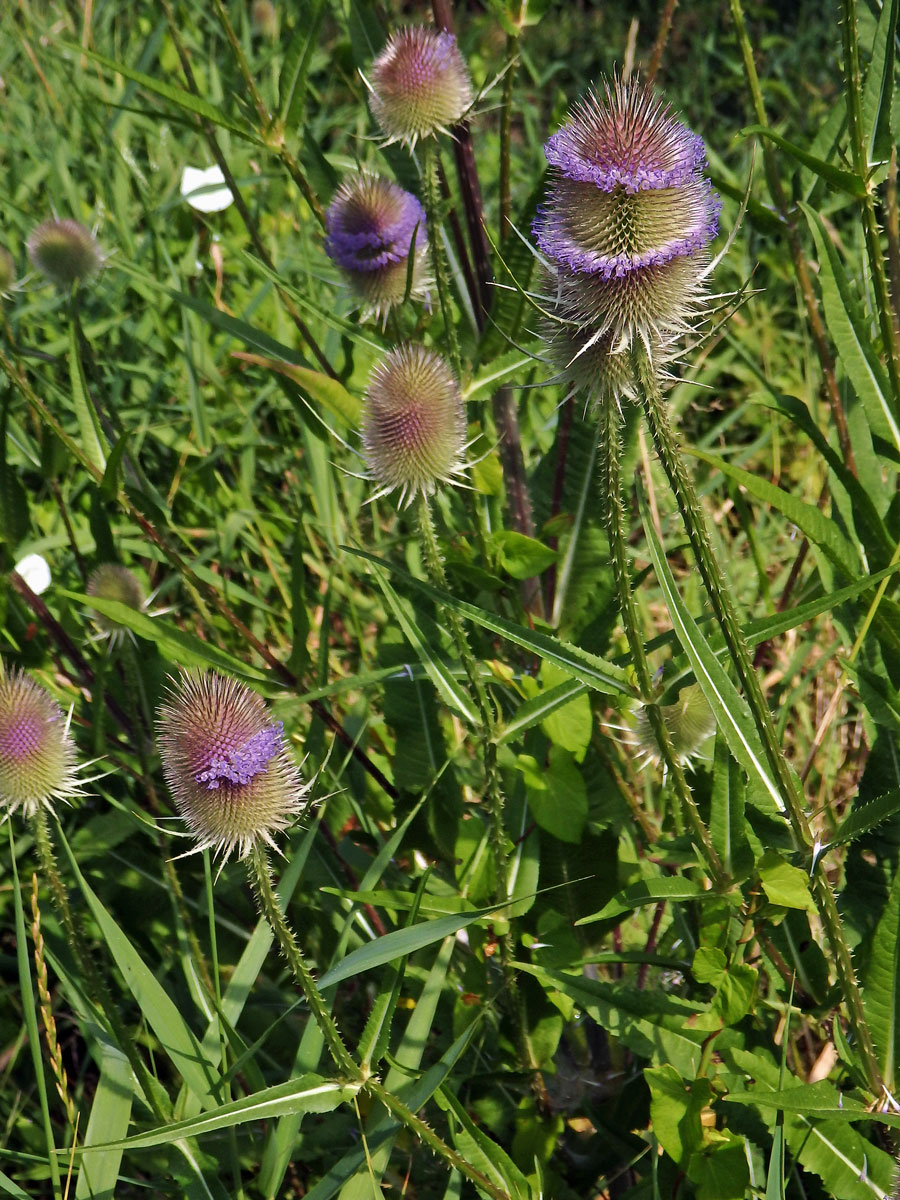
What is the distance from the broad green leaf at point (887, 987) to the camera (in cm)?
170

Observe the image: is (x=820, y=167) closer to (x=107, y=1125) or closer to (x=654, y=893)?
(x=654, y=893)

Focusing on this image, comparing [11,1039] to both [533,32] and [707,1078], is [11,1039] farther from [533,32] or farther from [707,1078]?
[533,32]

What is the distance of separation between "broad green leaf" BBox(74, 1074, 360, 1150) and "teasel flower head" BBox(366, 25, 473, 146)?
5.47 feet

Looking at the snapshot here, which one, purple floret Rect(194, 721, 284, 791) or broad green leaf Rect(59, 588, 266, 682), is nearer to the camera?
purple floret Rect(194, 721, 284, 791)

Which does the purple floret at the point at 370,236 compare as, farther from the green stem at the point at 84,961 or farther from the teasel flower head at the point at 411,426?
the green stem at the point at 84,961

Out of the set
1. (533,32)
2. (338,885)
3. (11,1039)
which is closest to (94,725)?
(338,885)

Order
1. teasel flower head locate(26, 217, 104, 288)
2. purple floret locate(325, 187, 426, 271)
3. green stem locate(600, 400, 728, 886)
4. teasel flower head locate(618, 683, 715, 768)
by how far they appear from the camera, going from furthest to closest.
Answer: teasel flower head locate(26, 217, 104, 288), purple floret locate(325, 187, 426, 271), teasel flower head locate(618, 683, 715, 768), green stem locate(600, 400, 728, 886)

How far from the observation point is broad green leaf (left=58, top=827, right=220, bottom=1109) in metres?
1.78

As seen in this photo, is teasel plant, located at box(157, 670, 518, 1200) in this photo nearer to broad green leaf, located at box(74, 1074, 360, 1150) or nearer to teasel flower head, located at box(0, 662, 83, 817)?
broad green leaf, located at box(74, 1074, 360, 1150)

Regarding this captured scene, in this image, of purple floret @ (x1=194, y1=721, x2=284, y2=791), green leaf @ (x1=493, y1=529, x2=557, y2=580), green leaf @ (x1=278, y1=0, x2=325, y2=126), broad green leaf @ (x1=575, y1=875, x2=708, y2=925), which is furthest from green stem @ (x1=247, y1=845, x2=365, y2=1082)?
green leaf @ (x1=278, y1=0, x2=325, y2=126)

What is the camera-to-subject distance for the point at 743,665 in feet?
4.76

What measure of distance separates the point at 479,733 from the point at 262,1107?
69cm

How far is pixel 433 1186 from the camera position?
2160mm

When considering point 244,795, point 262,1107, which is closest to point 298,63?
point 244,795
